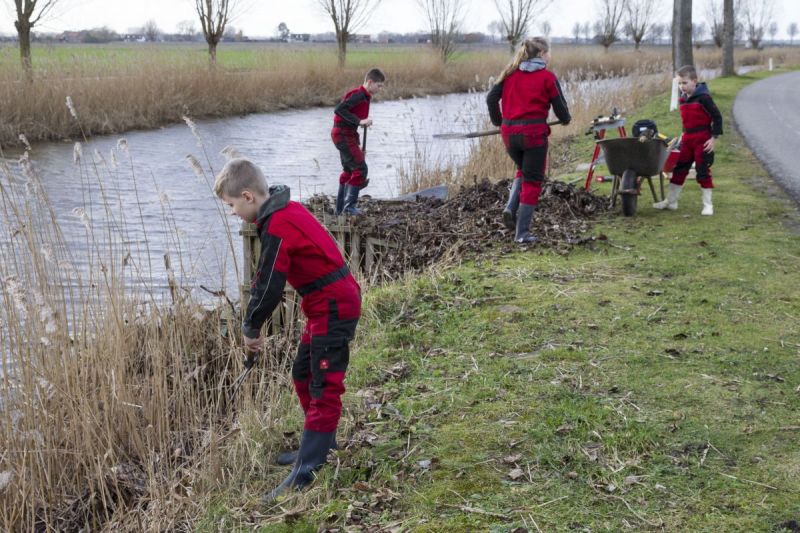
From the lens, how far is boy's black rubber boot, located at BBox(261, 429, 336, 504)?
4.15 m

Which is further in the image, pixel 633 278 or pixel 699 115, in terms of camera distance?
pixel 699 115

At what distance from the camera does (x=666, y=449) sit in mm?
4227

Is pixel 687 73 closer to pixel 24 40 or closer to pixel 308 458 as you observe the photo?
pixel 308 458

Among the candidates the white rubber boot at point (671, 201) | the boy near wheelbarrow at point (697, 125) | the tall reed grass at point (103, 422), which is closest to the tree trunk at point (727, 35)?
the white rubber boot at point (671, 201)

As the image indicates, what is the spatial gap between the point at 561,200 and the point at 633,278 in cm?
257

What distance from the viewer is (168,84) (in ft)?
75.6

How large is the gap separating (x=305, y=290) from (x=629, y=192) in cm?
576

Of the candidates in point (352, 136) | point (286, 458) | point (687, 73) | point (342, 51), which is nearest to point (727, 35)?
point (342, 51)

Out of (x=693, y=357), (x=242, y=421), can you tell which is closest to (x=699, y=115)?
(x=693, y=357)

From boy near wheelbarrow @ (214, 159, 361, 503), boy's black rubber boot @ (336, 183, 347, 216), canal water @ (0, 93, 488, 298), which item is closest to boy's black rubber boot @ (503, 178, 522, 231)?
canal water @ (0, 93, 488, 298)

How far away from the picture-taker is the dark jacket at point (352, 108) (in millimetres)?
9258

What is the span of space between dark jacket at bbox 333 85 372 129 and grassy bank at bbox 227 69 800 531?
2.55 meters

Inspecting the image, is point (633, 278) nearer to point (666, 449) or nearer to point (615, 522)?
point (666, 449)

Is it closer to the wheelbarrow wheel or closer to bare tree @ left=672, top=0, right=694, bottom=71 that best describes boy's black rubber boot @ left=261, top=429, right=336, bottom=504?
the wheelbarrow wheel
